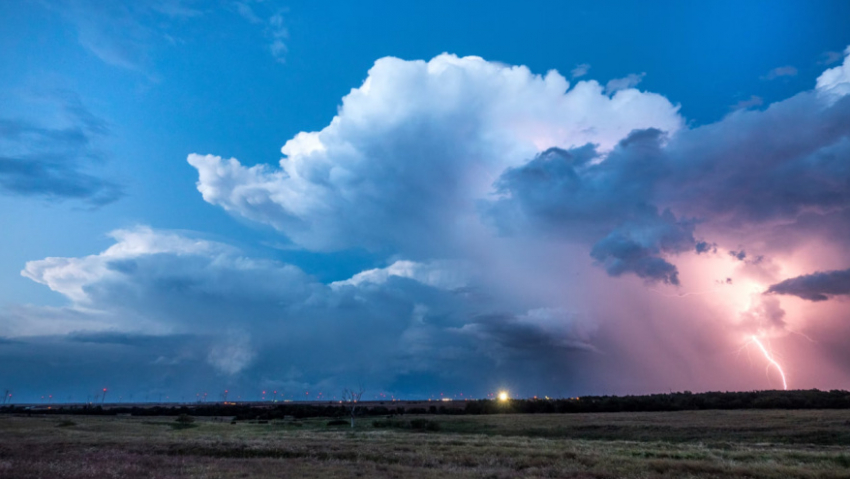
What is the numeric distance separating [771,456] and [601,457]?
431 inches

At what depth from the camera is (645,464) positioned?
Answer: 25734 millimetres

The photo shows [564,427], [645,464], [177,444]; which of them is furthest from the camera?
[564,427]

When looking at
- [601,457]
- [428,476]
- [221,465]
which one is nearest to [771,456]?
[601,457]

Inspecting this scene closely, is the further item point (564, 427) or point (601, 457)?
point (564, 427)

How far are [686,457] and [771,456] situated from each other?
5355mm

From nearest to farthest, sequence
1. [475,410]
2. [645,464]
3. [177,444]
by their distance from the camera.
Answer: [645,464], [177,444], [475,410]

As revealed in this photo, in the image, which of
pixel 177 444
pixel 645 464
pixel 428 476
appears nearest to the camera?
pixel 428 476

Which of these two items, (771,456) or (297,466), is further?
(771,456)

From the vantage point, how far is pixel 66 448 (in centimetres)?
3597

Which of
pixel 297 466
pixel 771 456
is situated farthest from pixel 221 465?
pixel 771 456

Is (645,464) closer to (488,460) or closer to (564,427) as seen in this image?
(488,460)

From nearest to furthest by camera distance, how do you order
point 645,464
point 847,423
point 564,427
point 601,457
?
point 645,464
point 601,457
point 847,423
point 564,427

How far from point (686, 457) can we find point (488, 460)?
12.4 meters

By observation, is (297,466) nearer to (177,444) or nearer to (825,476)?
(177,444)
